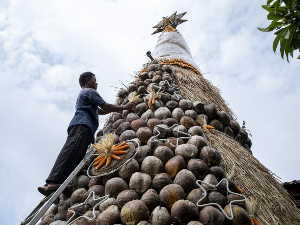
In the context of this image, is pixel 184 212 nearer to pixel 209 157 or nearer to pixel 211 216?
pixel 211 216

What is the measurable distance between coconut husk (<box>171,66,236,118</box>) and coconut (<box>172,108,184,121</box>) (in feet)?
1.94

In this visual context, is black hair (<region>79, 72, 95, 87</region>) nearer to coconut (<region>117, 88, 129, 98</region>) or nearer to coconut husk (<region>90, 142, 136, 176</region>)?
coconut (<region>117, 88, 129, 98</region>)

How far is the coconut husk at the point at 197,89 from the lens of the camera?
11.7 feet

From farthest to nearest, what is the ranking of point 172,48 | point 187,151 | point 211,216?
point 172,48, point 187,151, point 211,216

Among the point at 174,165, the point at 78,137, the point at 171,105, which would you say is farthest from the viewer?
the point at 171,105

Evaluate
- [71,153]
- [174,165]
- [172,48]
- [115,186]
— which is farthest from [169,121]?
[172,48]

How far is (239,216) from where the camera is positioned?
1.80 m

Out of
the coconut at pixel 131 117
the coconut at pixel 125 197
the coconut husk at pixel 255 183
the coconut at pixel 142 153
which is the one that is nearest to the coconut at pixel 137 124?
the coconut at pixel 131 117

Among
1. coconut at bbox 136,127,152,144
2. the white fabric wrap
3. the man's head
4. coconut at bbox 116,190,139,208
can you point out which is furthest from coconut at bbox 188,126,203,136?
the white fabric wrap

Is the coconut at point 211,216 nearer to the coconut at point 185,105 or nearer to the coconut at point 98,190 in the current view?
the coconut at point 98,190

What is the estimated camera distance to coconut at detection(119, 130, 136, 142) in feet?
8.66

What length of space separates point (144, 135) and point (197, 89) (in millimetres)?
1482

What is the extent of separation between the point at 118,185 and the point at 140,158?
31 cm

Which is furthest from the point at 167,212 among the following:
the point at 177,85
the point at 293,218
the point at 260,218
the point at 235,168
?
the point at 177,85
